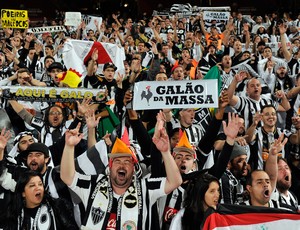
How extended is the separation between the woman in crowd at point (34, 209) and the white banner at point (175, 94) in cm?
160

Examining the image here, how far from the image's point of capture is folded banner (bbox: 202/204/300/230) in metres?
3.99

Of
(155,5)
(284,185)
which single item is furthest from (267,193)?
(155,5)

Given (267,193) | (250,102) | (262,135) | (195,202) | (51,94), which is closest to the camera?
(195,202)

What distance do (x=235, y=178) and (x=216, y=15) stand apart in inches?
427

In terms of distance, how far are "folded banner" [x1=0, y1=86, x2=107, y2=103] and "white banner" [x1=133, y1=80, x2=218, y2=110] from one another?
69 centimetres

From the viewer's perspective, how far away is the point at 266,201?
478 centimetres

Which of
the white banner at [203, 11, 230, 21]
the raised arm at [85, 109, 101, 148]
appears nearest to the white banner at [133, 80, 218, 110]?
the raised arm at [85, 109, 101, 148]

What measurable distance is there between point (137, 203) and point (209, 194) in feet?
1.80

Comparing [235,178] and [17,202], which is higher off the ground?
[235,178]

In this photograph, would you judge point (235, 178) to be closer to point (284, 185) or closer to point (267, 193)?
point (284, 185)

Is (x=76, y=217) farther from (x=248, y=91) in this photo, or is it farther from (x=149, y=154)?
(x=248, y=91)

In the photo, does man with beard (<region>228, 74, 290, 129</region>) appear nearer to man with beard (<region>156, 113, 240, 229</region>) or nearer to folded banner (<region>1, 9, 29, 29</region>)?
man with beard (<region>156, 113, 240, 229</region>)

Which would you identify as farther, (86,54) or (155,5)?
(155,5)

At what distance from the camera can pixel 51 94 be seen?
21.7 ft
